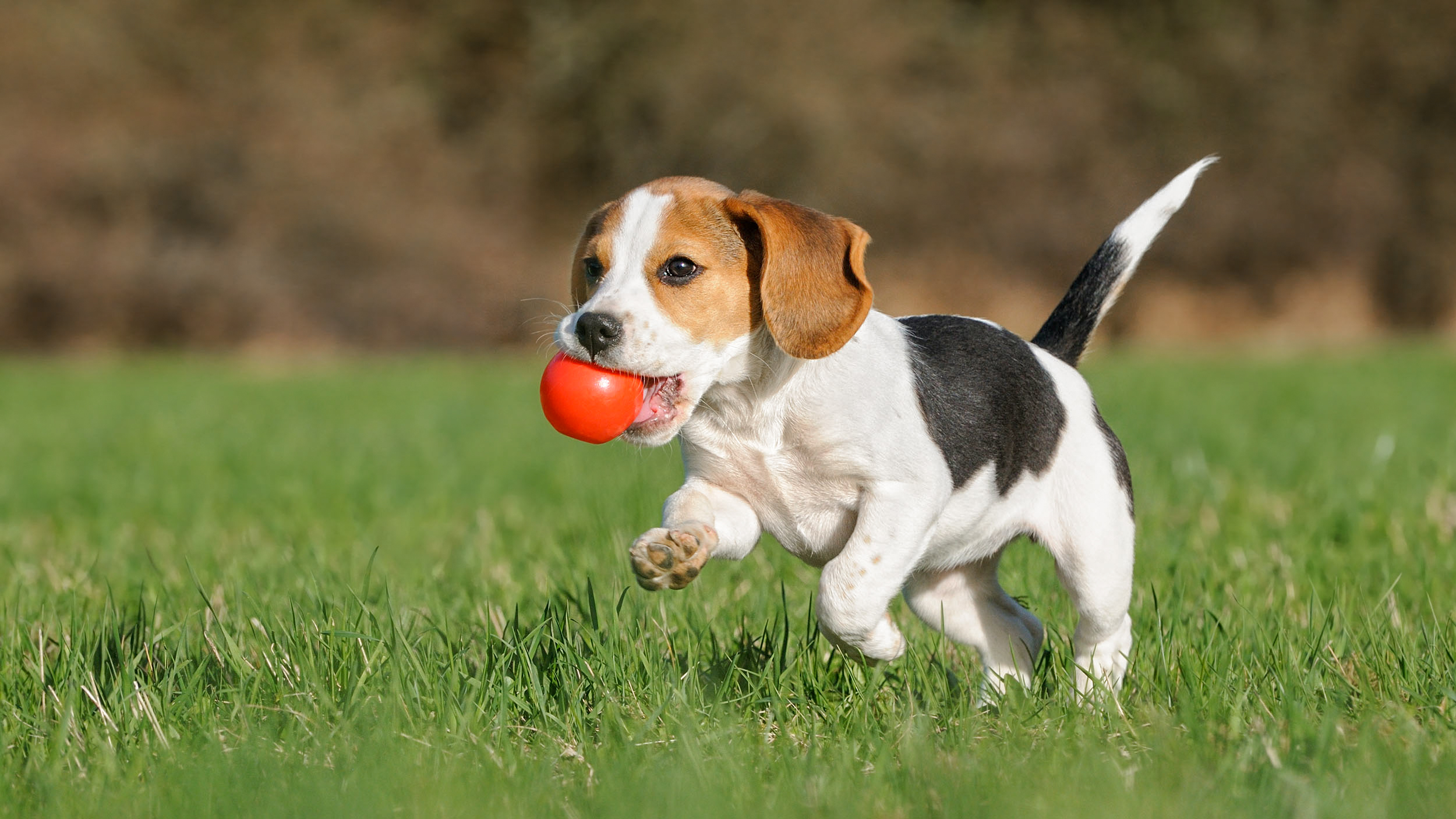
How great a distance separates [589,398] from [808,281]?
56 cm

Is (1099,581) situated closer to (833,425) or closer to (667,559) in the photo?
(833,425)

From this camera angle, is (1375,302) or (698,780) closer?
(698,780)

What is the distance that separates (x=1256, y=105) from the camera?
26344 millimetres

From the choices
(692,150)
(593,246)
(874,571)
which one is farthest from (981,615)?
(692,150)

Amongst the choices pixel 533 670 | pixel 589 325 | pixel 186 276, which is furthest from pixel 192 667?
pixel 186 276

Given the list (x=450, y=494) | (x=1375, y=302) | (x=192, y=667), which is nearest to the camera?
(x=192, y=667)

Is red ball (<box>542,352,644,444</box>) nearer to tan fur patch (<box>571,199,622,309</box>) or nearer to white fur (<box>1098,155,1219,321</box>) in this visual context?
tan fur patch (<box>571,199,622,309</box>)

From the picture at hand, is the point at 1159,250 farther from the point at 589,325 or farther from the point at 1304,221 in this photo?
the point at 589,325

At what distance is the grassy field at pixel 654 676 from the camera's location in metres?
2.43

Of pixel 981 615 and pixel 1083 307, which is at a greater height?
pixel 1083 307

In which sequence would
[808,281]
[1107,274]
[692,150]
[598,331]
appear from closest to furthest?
[598,331] → [808,281] → [1107,274] → [692,150]

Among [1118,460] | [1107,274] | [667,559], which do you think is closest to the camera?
[667,559]

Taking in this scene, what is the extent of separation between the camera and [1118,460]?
3.56 metres

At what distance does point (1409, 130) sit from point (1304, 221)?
2.75 meters
